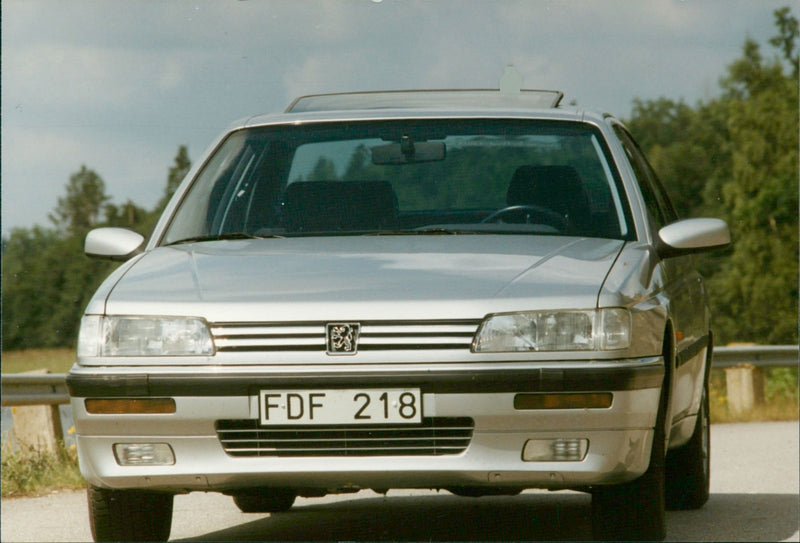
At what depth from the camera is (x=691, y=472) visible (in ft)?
20.6

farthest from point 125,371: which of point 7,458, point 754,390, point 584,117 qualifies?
point 754,390

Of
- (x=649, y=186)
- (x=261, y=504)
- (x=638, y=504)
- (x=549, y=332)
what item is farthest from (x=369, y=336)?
(x=261, y=504)

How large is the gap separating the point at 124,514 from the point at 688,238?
221 cm

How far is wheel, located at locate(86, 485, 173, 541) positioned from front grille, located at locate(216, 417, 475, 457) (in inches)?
24.5

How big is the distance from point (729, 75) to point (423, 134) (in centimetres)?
5670

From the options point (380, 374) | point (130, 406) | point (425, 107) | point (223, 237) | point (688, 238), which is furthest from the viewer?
point (425, 107)

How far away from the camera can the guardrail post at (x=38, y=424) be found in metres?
9.44

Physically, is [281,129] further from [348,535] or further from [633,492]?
[633,492]

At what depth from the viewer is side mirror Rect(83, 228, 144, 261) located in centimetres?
525

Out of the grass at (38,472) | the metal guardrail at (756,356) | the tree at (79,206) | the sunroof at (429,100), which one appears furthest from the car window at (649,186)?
the tree at (79,206)

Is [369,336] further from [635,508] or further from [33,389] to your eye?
[33,389]

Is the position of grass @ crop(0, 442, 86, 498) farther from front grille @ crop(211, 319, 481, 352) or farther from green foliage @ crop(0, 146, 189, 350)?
green foliage @ crop(0, 146, 189, 350)

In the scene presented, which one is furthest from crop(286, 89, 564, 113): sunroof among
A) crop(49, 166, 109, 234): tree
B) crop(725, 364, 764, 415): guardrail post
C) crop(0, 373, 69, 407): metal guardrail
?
crop(49, 166, 109, 234): tree

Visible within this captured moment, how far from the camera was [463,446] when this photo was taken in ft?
13.9
